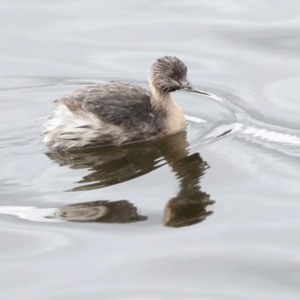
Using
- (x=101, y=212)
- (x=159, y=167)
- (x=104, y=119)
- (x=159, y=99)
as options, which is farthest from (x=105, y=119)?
(x=101, y=212)

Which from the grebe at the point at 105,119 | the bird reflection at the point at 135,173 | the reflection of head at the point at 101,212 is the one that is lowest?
the reflection of head at the point at 101,212

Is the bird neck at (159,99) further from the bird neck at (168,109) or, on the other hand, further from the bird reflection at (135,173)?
the bird reflection at (135,173)

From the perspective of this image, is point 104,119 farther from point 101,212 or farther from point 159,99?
point 101,212

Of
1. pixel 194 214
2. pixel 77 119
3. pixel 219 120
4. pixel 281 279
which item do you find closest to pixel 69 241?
pixel 194 214

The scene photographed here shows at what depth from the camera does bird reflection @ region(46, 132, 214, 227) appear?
7.53 m

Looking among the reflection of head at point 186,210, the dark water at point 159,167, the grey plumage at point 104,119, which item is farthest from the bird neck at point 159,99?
the reflection of head at point 186,210

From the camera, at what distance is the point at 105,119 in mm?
9391

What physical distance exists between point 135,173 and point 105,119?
1.07m

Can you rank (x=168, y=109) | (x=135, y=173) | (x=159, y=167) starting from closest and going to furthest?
(x=135, y=173)
(x=159, y=167)
(x=168, y=109)

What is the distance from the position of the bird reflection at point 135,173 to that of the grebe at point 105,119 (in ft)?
0.35

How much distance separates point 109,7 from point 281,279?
26.4 ft

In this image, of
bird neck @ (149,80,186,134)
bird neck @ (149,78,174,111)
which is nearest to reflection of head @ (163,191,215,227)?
bird neck @ (149,80,186,134)

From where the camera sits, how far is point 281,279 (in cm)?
650

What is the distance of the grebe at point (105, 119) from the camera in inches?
368
